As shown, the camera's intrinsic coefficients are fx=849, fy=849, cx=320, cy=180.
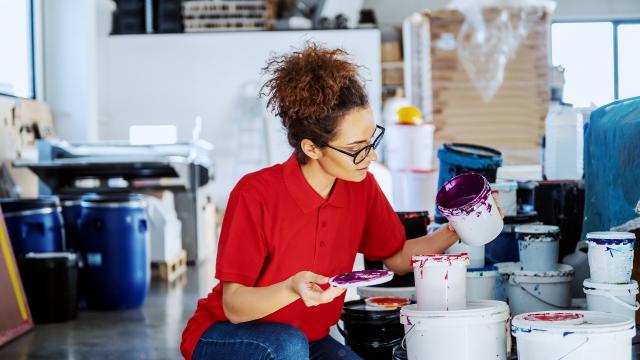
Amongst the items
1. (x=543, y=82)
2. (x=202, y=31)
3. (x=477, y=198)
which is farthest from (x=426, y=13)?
(x=477, y=198)

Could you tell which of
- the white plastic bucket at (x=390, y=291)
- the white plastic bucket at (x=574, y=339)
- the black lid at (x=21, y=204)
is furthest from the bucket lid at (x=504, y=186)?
the black lid at (x=21, y=204)

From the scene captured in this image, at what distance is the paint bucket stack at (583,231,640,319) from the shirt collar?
2.82 ft

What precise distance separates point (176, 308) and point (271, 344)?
10.2 ft

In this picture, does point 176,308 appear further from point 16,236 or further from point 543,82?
point 543,82

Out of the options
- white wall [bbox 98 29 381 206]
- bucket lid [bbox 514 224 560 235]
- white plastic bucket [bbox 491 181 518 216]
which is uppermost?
white wall [bbox 98 29 381 206]

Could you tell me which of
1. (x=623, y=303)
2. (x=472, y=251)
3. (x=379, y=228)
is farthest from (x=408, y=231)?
(x=623, y=303)

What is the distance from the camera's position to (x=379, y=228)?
251 cm

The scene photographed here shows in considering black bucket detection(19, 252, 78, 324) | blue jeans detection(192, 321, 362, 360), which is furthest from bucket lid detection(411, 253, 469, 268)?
black bucket detection(19, 252, 78, 324)

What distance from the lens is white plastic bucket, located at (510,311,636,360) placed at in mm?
2080

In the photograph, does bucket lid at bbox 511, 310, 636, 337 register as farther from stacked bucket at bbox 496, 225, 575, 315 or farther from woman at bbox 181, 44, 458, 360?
stacked bucket at bbox 496, 225, 575, 315

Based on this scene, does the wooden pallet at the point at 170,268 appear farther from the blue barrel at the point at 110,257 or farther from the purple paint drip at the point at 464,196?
the purple paint drip at the point at 464,196

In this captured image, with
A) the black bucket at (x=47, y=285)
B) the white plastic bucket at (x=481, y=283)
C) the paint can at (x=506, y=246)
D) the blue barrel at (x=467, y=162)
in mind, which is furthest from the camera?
the black bucket at (x=47, y=285)

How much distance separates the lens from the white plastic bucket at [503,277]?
3.11 meters

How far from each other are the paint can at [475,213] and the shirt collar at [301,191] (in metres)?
0.33
